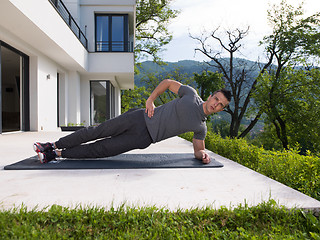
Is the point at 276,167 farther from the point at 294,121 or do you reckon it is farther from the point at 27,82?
the point at 294,121

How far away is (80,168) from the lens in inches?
110

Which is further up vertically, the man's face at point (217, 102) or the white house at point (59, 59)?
the white house at point (59, 59)

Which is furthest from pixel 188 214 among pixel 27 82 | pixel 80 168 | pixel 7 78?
pixel 7 78

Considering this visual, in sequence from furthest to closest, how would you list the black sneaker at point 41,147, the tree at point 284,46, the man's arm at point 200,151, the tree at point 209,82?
the tree at point 284,46 < the tree at point 209,82 < the man's arm at point 200,151 < the black sneaker at point 41,147

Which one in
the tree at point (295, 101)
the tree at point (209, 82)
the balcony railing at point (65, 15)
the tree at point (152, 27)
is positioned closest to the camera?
the balcony railing at point (65, 15)

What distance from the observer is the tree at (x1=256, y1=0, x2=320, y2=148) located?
18125 mm

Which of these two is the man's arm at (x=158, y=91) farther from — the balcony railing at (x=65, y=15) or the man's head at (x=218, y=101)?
the balcony railing at (x=65, y=15)

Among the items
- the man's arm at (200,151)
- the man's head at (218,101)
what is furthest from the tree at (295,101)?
the man's head at (218,101)

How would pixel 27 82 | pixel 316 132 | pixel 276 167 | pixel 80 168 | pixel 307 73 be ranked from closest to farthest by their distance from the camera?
pixel 80 168 < pixel 276 167 < pixel 27 82 < pixel 316 132 < pixel 307 73

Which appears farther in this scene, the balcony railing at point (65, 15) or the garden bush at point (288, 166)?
the balcony railing at point (65, 15)

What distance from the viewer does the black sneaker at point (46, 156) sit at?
299 centimetres

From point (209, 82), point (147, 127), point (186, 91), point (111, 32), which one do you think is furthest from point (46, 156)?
point (209, 82)

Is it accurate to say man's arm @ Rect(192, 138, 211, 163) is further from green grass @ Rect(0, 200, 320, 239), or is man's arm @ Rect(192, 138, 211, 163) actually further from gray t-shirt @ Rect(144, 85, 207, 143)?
green grass @ Rect(0, 200, 320, 239)

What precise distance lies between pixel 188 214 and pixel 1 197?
133 centimetres
